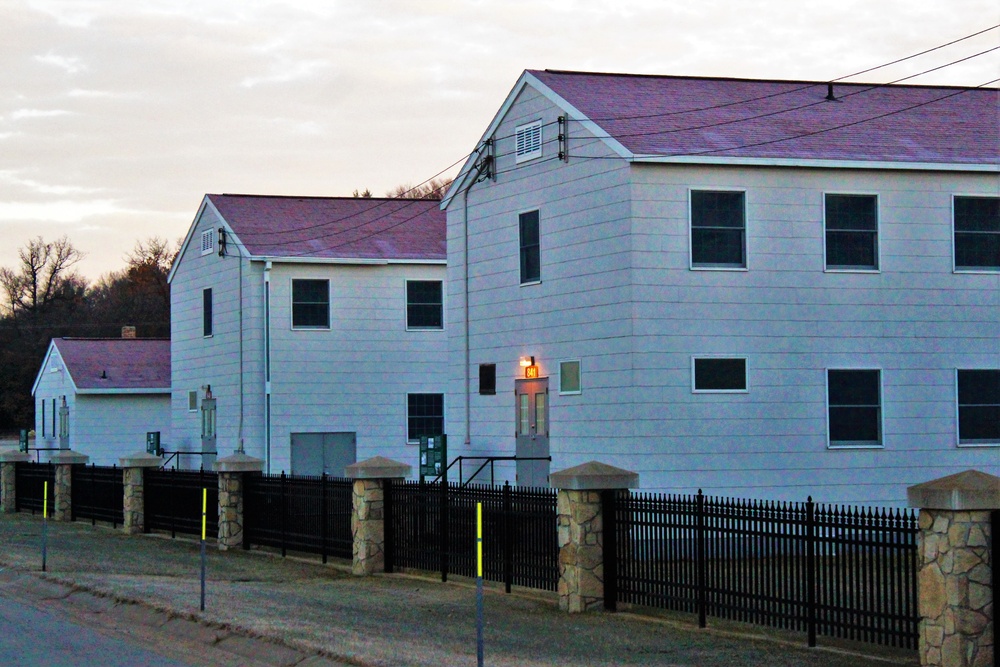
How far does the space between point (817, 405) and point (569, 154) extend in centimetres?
633

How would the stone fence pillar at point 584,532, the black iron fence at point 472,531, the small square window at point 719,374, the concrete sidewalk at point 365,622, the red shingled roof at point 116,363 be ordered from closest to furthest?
the concrete sidewalk at point 365,622
the stone fence pillar at point 584,532
the black iron fence at point 472,531
the small square window at point 719,374
the red shingled roof at point 116,363

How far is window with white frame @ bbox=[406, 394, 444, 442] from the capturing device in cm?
3766

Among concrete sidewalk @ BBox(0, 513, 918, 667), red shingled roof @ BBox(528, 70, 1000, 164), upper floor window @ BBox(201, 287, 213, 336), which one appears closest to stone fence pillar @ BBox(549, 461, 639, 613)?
concrete sidewalk @ BBox(0, 513, 918, 667)

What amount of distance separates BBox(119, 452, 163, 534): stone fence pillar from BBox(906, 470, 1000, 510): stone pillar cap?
782 inches

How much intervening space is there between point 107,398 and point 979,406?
34449mm

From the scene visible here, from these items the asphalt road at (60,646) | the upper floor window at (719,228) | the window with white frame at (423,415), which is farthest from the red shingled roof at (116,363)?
the asphalt road at (60,646)

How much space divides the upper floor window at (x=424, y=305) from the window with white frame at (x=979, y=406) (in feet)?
57.2

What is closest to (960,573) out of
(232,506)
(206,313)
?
(232,506)

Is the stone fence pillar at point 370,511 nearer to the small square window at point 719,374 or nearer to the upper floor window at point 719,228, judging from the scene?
the small square window at point 719,374

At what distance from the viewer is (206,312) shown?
39062 millimetres

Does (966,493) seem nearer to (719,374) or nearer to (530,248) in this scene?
(719,374)

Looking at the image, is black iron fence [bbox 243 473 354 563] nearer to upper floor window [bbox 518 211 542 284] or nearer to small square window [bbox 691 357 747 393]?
upper floor window [bbox 518 211 542 284]

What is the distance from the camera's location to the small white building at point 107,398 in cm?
4903

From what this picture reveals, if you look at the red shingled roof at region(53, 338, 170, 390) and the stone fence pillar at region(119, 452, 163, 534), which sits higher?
the red shingled roof at region(53, 338, 170, 390)
